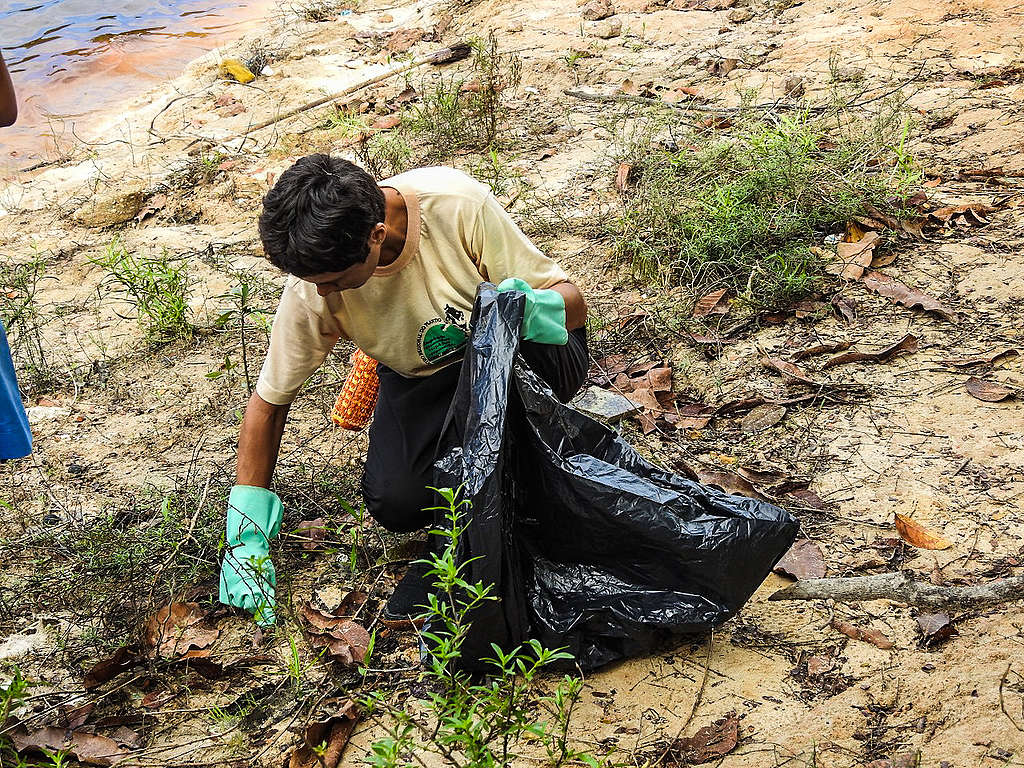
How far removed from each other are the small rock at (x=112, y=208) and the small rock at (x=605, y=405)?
333cm

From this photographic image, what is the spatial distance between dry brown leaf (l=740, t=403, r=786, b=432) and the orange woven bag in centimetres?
122

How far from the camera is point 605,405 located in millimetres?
3303

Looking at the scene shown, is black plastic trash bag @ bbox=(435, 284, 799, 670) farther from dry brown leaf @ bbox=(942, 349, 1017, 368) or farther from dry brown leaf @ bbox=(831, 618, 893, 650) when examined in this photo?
dry brown leaf @ bbox=(942, 349, 1017, 368)

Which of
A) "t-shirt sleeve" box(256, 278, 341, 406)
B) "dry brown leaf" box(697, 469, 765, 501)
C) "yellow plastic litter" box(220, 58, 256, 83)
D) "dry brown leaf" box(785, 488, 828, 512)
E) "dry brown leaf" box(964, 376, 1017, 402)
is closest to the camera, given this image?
"t-shirt sleeve" box(256, 278, 341, 406)

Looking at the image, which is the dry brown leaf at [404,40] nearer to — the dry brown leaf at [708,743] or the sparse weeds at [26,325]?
the sparse weeds at [26,325]

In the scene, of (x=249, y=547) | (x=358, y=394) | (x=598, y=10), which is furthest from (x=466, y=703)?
(x=598, y=10)

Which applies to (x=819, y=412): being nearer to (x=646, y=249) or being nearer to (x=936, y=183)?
(x=646, y=249)

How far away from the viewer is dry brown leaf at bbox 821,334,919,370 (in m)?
3.31

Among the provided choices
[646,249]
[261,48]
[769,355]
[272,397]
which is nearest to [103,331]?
[272,397]

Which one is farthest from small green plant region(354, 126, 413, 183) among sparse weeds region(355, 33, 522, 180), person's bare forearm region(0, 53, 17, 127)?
person's bare forearm region(0, 53, 17, 127)

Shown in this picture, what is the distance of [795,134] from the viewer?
4340mm

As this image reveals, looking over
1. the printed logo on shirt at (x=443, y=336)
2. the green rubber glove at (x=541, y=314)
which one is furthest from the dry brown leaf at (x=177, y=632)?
the green rubber glove at (x=541, y=314)

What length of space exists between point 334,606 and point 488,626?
0.68 metres

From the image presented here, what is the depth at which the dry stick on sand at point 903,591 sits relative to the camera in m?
2.28
